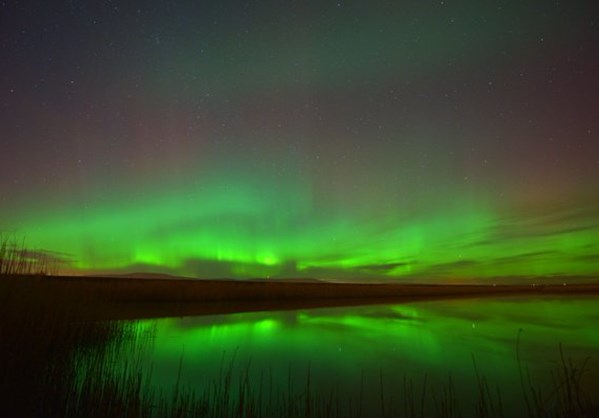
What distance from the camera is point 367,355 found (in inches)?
393

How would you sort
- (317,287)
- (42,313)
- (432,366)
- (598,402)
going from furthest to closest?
(317,287), (432,366), (42,313), (598,402)

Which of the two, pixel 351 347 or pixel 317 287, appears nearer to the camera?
pixel 351 347

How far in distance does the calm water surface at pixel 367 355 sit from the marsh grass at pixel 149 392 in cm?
15

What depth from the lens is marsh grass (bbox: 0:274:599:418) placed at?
437cm

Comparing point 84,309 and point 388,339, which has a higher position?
point 84,309

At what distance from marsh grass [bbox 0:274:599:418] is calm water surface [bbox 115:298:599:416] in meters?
0.15

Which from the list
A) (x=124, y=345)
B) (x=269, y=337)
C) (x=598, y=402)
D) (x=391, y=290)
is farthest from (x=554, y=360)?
(x=391, y=290)

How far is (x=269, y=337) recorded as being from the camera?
12.8 metres

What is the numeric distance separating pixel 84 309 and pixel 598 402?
1033cm

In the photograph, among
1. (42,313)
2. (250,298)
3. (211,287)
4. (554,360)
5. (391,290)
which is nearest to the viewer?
(42,313)

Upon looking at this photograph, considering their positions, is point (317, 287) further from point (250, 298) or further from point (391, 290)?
point (391, 290)

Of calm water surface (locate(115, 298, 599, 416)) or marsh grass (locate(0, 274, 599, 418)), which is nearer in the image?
marsh grass (locate(0, 274, 599, 418))

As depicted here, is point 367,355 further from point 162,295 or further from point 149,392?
point 162,295

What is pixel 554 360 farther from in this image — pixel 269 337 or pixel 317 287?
pixel 317 287
